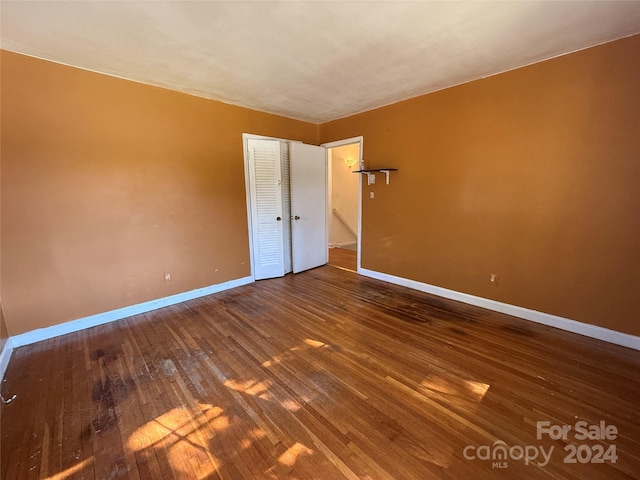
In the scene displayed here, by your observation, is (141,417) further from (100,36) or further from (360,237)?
(360,237)

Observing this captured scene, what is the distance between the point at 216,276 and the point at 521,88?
4207 mm

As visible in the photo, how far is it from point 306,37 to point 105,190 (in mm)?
2519

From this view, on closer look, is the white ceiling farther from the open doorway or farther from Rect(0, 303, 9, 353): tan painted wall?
the open doorway

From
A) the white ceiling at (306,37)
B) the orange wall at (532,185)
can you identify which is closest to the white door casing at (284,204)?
the white ceiling at (306,37)

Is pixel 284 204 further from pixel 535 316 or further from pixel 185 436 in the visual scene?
pixel 535 316

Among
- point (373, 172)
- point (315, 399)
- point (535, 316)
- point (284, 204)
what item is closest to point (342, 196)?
point (284, 204)

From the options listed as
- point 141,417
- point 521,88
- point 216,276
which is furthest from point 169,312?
point 521,88

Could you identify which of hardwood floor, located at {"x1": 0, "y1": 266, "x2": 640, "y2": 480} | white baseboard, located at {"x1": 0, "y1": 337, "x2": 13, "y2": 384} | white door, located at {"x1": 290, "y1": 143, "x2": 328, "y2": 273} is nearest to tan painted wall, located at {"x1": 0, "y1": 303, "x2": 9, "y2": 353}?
white baseboard, located at {"x1": 0, "y1": 337, "x2": 13, "y2": 384}

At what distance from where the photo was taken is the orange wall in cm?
232

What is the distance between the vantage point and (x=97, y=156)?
9.08ft

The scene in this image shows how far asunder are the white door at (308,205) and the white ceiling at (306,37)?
150 cm

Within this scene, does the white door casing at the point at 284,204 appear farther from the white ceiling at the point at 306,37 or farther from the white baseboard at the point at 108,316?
the white ceiling at the point at 306,37

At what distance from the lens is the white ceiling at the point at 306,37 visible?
178 cm

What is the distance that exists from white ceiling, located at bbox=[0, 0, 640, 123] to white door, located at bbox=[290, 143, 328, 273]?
59.0 inches
